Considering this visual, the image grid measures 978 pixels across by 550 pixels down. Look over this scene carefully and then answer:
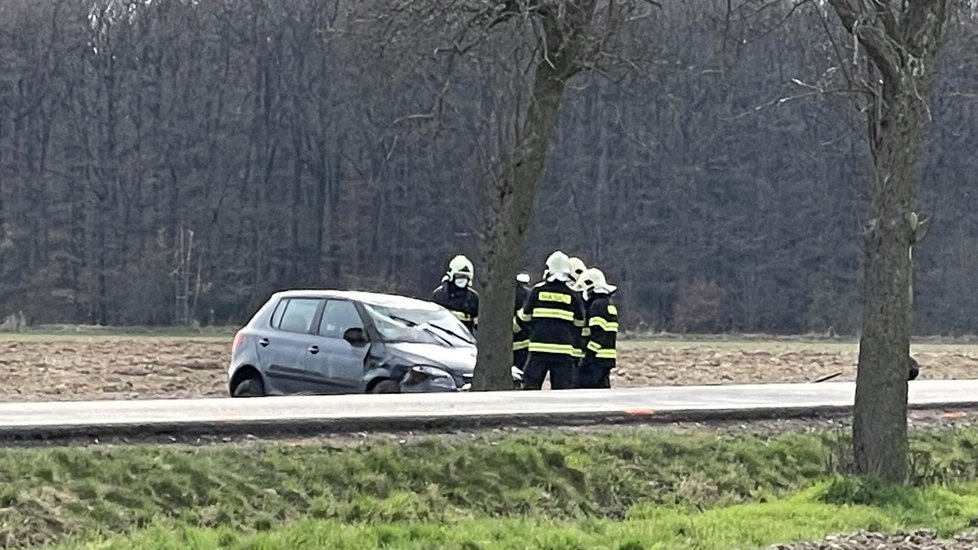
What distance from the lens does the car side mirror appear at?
664 inches

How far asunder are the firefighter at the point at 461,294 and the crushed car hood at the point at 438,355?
1949 millimetres

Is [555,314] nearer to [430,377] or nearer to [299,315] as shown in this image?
[430,377]

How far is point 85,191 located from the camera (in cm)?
7612

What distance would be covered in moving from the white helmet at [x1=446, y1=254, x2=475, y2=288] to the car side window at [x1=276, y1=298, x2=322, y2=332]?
305cm

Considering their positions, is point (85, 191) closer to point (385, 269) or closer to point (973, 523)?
point (385, 269)

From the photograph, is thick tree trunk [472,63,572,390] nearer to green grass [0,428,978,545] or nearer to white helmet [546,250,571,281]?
white helmet [546,250,571,281]

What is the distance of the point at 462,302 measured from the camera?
20.5 meters

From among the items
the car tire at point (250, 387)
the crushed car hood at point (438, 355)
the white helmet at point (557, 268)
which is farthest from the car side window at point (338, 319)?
the white helmet at point (557, 268)

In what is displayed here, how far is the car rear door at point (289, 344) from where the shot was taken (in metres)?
17.3

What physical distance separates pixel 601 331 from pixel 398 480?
7.59 meters

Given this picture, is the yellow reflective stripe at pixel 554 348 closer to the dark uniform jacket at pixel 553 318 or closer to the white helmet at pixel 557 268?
the dark uniform jacket at pixel 553 318

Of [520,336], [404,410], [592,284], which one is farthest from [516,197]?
[404,410]

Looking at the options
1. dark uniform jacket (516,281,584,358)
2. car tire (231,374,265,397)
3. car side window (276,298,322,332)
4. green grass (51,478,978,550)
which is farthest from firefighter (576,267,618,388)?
green grass (51,478,978,550)

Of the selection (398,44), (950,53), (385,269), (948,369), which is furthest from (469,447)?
(385,269)
